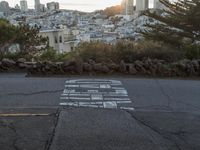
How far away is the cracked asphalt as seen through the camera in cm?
539

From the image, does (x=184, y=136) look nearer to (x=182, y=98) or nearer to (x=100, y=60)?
(x=182, y=98)

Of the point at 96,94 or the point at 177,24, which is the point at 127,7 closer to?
the point at 177,24

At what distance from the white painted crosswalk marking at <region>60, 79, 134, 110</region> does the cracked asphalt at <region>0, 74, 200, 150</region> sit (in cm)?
22

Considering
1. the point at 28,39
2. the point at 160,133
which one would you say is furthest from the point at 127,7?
the point at 160,133

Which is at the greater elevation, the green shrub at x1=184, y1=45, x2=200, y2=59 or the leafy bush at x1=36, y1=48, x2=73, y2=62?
the green shrub at x1=184, y1=45, x2=200, y2=59

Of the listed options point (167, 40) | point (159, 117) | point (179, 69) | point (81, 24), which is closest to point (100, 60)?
point (179, 69)

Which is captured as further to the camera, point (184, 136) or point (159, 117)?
point (159, 117)

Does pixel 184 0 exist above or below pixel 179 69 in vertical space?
above

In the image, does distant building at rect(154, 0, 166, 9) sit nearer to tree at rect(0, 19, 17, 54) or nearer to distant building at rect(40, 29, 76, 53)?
distant building at rect(40, 29, 76, 53)

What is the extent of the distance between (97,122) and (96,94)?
267 centimetres

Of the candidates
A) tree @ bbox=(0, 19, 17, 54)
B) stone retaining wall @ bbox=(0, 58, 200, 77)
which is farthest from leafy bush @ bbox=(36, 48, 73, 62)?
stone retaining wall @ bbox=(0, 58, 200, 77)

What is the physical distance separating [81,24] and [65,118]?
189 feet

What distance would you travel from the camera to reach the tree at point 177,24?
95.5 ft

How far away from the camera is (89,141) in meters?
5.46
